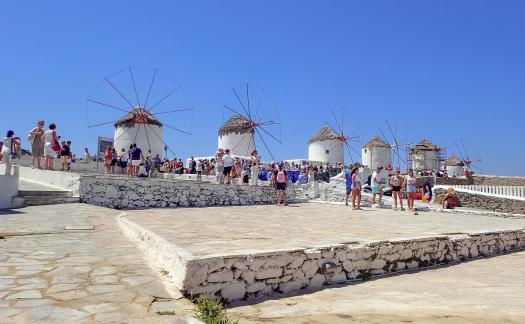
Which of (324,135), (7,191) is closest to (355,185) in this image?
(7,191)

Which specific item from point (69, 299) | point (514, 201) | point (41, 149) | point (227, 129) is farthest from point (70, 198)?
point (227, 129)

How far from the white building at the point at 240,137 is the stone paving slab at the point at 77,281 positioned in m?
22.8

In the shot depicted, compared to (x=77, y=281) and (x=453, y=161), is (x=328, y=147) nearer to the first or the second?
(x=453, y=161)

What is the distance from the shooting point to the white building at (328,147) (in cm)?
3381

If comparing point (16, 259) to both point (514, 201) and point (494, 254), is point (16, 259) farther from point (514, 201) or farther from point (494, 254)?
point (514, 201)

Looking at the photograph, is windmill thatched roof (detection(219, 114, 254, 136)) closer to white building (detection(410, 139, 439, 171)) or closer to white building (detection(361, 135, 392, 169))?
white building (detection(361, 135, 392, 169))

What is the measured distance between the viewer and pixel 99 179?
9984 millimetres

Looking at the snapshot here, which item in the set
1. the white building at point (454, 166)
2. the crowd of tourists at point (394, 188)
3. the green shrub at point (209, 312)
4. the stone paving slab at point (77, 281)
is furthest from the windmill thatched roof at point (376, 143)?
the green shrub at point (209, 312)

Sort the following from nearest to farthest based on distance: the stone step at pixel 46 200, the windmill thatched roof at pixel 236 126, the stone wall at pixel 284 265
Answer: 1. the stone wall at pixel 284 265
2. the stone step at pixel 46 200
3. the windmill thatched roof at pixel 236 126

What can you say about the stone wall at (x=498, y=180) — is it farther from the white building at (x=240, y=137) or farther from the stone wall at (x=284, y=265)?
the stone wall at (x=284, y=265)

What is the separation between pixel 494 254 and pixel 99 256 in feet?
20.6

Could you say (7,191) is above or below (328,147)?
below

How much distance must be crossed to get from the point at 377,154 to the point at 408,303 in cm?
3445

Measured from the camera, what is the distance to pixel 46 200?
8.89 metres
